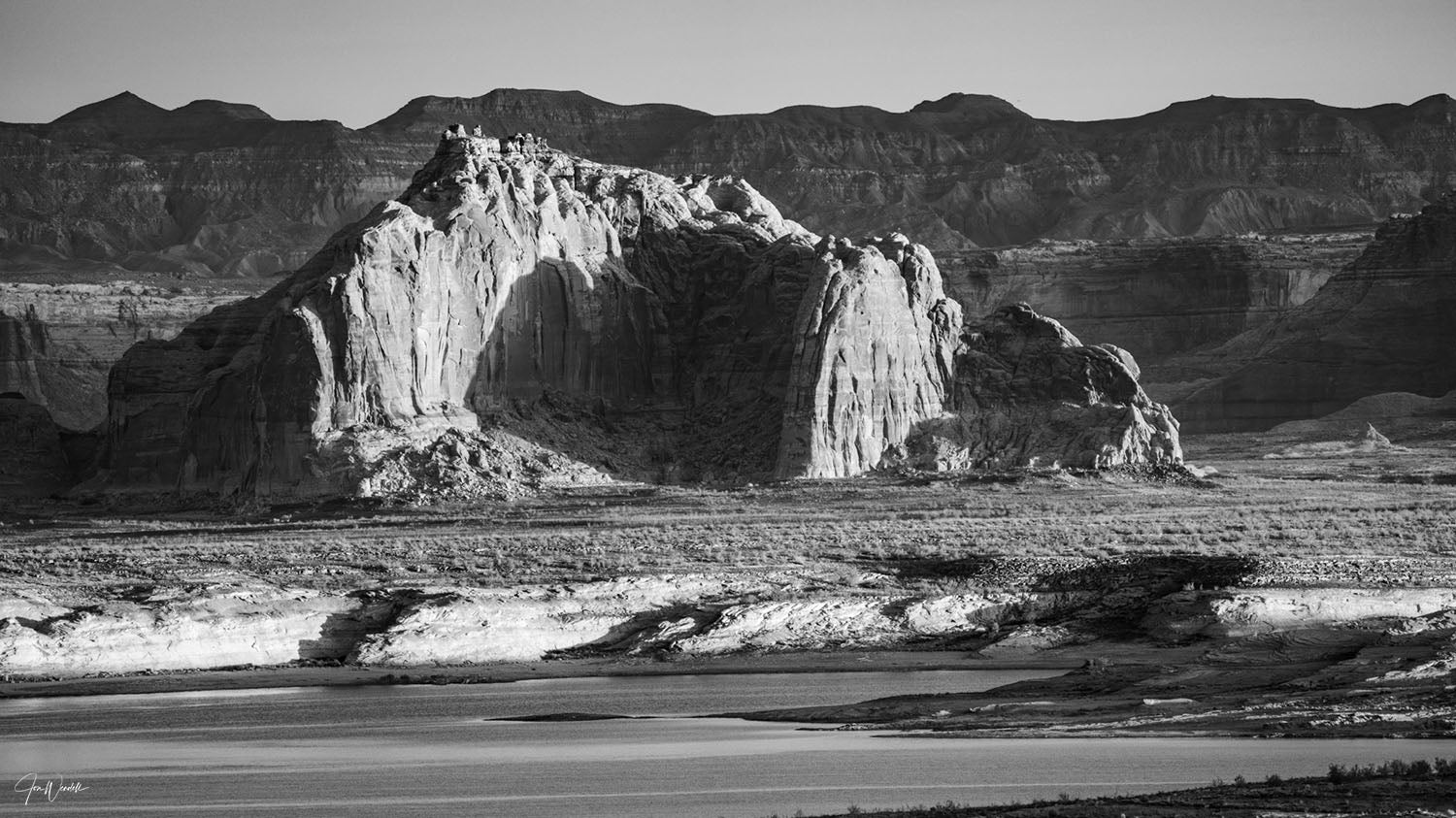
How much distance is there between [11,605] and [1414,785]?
3627 cm

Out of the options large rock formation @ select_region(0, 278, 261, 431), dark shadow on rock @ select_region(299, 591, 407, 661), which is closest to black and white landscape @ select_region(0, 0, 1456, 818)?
dark shadow on rock @ select_region(299, 591, 407, 661)

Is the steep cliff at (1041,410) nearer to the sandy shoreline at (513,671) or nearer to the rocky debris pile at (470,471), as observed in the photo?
the rocky debris pile at (470,471)

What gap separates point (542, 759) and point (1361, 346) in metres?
139

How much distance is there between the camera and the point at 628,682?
62875 mm

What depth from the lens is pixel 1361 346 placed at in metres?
181

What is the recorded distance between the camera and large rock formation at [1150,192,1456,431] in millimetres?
178125

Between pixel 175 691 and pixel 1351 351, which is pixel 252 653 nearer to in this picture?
pixel 175 691

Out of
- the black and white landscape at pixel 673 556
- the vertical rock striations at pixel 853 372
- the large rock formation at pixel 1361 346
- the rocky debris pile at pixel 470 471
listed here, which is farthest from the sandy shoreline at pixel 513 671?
the large rock formation at pixel 1361 346

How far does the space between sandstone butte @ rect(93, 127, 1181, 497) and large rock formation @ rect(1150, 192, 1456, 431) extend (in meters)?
66.4

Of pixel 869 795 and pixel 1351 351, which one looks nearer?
pixel 869 795

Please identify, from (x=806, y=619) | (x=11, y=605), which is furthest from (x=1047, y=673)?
(x=11, y=605)

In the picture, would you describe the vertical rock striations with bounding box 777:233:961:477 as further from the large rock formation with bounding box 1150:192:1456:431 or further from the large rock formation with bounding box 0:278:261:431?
the large rock formation with bounding box 1150:192:1456:431
